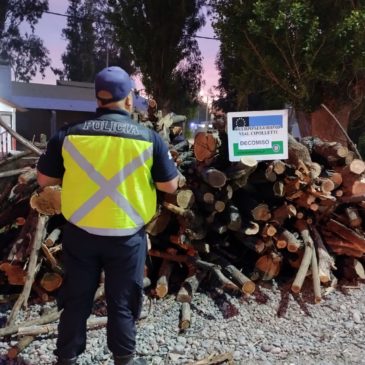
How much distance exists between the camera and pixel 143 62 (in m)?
18.0

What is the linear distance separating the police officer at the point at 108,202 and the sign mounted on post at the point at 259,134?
1445mm

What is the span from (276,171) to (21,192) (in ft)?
7.78

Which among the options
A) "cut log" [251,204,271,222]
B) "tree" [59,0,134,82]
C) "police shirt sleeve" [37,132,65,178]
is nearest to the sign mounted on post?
"cut log" [251,204,271,222]

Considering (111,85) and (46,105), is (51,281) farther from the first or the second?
(46,105)

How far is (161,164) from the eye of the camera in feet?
9.62

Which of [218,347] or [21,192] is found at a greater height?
[21,192]

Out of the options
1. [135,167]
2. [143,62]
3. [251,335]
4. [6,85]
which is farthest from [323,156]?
[6,85]

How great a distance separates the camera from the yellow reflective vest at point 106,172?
110 inches

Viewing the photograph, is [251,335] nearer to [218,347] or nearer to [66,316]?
[218,347]

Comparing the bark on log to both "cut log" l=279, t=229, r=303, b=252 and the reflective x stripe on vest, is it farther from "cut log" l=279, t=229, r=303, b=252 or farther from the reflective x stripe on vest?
"cut log" l=279, t=229, r=303, b=252

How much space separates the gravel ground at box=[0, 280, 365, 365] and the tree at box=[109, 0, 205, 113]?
48.1 ft

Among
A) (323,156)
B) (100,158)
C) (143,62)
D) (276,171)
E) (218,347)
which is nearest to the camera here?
(100,158)

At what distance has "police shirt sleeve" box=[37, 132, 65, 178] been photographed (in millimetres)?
2893

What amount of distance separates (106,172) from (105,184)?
71 millimetres
